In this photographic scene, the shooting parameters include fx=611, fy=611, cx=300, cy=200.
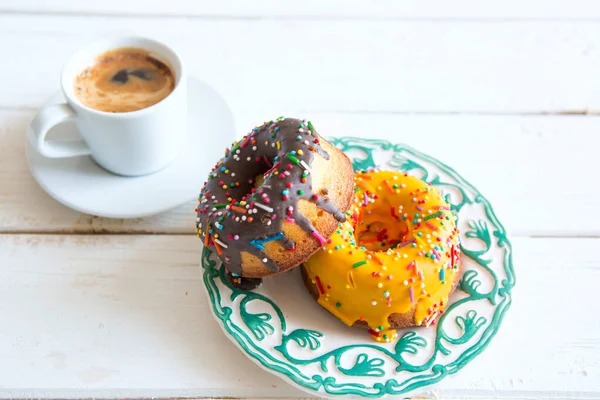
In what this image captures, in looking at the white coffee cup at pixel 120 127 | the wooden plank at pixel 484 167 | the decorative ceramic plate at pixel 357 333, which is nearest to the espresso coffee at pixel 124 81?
the white coffee cup at pixel 120 127

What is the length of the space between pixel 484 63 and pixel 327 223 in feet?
3.38

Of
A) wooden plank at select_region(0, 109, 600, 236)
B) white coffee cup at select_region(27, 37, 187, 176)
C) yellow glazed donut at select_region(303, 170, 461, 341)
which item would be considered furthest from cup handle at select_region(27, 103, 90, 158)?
yellow glazed donut at select_region(303, 170, 461, 341)

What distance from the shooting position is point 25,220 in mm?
1475

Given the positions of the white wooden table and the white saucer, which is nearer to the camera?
the white wooden table

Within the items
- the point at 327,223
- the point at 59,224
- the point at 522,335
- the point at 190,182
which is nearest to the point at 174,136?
the point at 190,182

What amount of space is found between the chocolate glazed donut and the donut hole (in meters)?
0.17

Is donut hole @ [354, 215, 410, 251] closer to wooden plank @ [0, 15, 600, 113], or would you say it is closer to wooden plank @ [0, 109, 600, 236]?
wooden plank @ [0, 109, 600, 236]

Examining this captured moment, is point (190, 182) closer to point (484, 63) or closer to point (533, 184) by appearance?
point (533, 184)

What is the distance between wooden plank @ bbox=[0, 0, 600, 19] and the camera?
2.02 m

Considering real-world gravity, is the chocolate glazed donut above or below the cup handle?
above

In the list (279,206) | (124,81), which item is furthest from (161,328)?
(124,81)

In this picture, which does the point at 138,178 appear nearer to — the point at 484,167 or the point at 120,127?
the point at 120,127

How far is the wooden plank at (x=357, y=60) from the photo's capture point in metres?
1.79

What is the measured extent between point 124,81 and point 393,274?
83 cm
